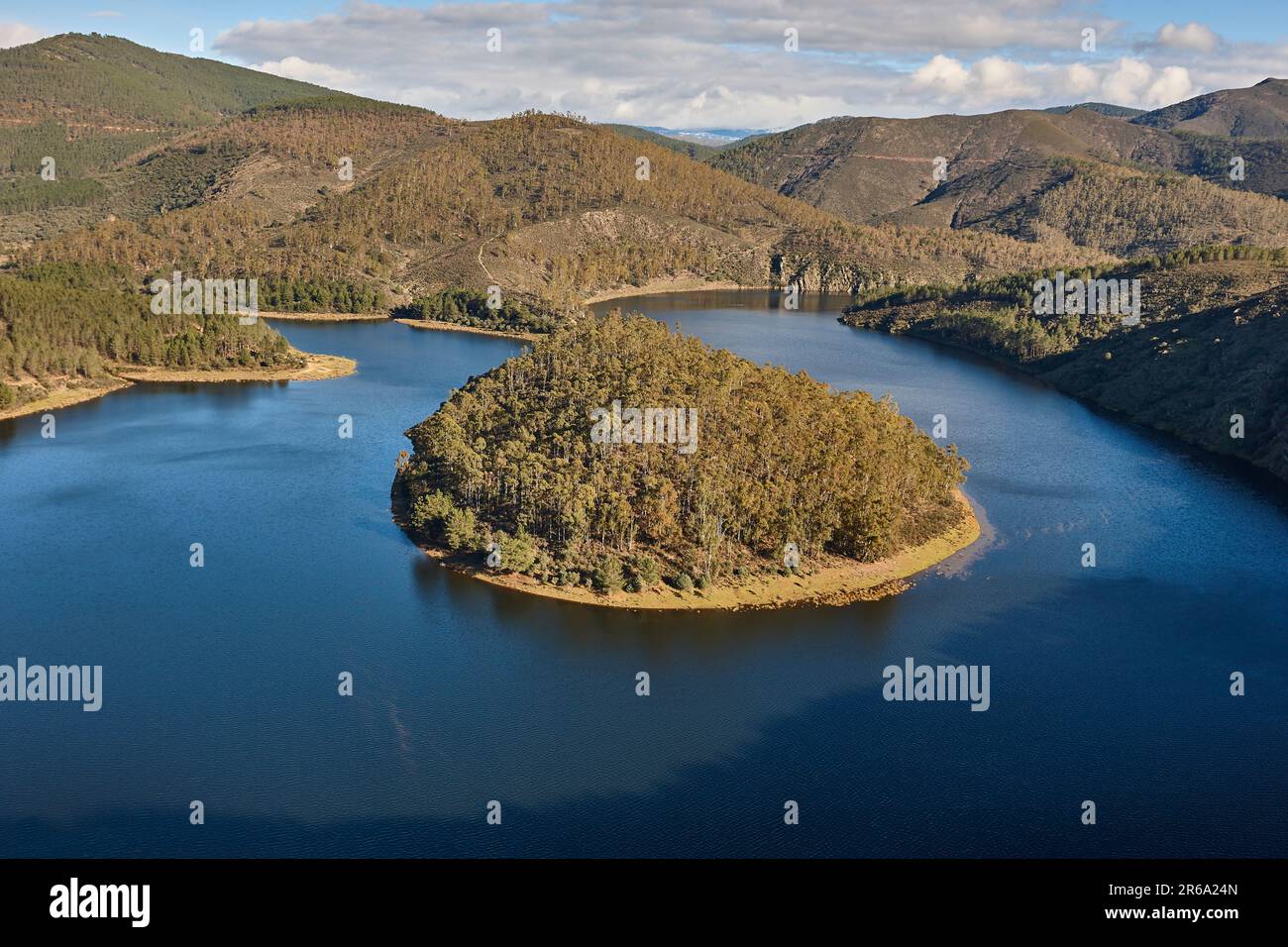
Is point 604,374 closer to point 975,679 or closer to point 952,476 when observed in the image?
point 952,476

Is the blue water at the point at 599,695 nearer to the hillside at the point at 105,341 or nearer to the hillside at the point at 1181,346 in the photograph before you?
the hillside at the point at 1181,346

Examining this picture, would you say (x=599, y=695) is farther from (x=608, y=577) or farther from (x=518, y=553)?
(x=518, y=553)

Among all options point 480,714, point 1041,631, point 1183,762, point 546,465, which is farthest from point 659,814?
point 546,465

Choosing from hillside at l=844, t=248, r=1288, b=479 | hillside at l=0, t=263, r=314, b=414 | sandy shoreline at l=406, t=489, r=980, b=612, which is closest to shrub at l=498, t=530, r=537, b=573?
sandy shoreline at l=406, t=489, r=980, b=612

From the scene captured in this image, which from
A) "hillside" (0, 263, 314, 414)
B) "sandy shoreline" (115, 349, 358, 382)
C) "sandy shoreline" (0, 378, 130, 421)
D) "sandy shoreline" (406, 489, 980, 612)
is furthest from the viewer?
"sandy shoreline" (115, 349, 358, 382)

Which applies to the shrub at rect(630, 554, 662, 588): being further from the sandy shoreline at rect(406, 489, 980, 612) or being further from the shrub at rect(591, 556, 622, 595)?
the shrub at rect(591, 556, 622, 595)

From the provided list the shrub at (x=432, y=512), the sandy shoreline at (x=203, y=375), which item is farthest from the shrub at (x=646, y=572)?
the sandy shoreline at (x=203, y=375)
